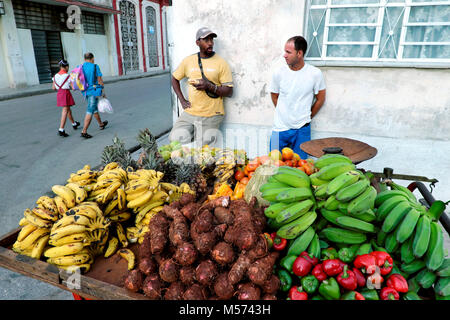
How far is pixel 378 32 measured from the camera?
405 cm

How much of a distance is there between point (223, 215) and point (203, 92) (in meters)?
3.07

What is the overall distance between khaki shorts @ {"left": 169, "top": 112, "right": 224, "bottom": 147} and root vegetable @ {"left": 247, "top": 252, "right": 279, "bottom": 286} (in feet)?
10.3

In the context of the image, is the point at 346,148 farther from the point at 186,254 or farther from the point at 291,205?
the point at 186,254

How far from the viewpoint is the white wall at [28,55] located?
13953mm

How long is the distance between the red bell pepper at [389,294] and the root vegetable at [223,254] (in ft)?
2.46

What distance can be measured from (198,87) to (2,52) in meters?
13.5

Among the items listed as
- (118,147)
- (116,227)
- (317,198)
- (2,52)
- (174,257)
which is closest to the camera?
(174,257)

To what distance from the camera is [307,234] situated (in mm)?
1652

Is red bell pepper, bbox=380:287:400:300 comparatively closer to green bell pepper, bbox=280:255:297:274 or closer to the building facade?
green bell pepper, bbox=280:255:297:274

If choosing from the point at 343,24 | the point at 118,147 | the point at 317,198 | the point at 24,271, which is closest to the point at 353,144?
Answer: the point at 317,198

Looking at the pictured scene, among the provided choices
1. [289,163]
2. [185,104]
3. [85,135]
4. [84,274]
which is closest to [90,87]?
[85,135]

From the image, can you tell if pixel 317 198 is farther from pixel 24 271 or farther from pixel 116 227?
pixel 24 271

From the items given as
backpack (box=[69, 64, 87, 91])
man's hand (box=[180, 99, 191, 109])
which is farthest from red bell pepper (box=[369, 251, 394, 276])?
backpack (box=[69, 64, 87, 91])

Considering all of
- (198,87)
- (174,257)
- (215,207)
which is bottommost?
(174,257)
